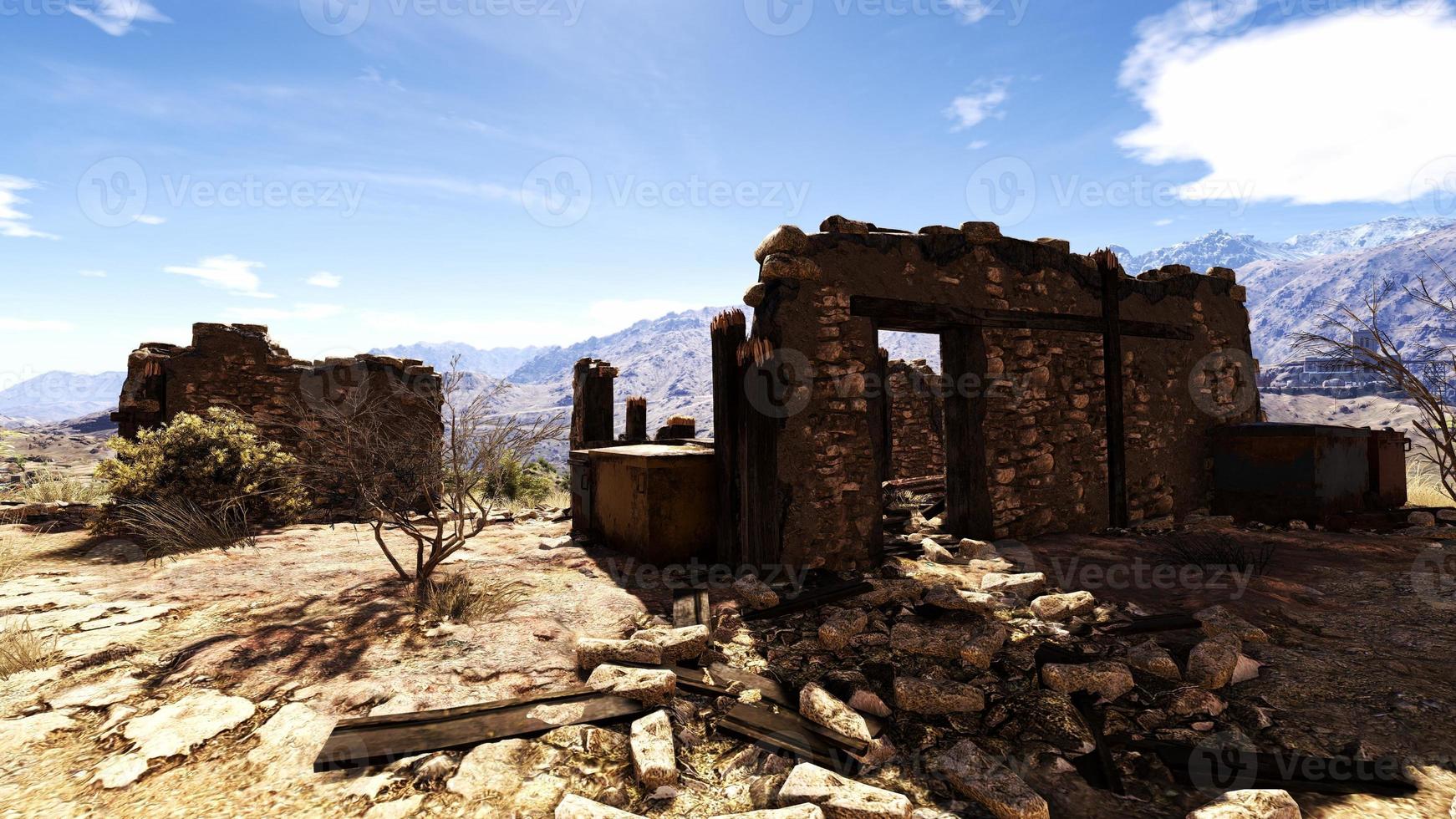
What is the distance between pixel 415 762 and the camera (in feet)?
8.84

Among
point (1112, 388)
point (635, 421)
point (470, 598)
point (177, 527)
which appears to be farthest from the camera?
point (635, 421)

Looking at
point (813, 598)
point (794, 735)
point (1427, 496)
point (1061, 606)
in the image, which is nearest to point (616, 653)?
point (794, 735)

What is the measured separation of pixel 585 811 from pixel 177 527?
6.79 m

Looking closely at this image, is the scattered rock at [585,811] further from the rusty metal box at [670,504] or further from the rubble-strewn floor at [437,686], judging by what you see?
the rusty metal box at [670,504]

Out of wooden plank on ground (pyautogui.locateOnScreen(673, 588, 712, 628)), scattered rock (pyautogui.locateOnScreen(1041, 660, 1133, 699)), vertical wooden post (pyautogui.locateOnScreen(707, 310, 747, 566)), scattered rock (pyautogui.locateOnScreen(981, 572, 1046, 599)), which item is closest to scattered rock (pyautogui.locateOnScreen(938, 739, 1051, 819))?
scattered rock (pyautogui.locateOnScreen(1041, 660, 1133, 699))

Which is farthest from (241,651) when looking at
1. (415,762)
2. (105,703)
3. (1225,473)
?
(1225,473)

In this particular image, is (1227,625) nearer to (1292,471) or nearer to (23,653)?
(1292,471)

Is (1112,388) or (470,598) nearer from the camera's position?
(470,598)

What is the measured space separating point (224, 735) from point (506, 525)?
632 centimetres

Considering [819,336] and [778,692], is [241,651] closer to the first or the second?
[778,692]

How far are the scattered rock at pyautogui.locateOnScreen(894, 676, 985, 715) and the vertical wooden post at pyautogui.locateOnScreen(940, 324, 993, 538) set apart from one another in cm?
374

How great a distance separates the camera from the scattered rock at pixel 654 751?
2.70 metres

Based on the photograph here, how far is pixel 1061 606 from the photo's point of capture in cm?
445

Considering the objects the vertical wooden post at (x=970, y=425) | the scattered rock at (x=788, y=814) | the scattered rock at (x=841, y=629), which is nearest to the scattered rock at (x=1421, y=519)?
the vertical wooden post at (x=970, y=425)
